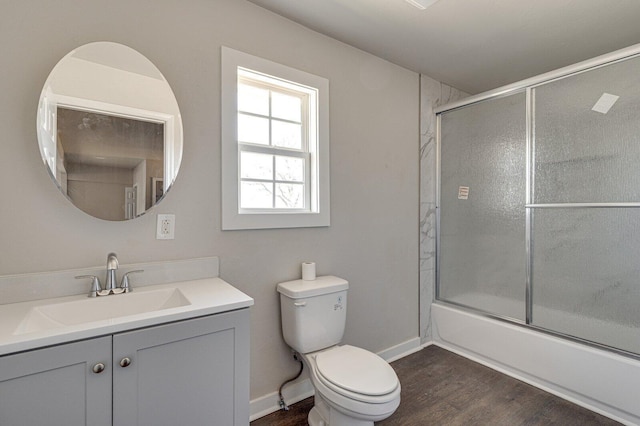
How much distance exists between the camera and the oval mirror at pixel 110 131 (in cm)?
130

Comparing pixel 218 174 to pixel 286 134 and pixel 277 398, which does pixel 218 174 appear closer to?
pixel 286 134

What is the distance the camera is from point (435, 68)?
258 cm

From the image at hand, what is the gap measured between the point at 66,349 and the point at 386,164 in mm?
2130

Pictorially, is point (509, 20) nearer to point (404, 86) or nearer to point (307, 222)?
point (404, 86)

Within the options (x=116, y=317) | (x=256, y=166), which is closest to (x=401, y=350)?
(x=256, y=166)

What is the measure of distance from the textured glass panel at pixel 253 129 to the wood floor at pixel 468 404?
1629mm

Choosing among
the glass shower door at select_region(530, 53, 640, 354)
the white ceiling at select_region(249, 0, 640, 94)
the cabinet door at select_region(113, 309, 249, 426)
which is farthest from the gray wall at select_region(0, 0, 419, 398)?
the glass shower door at select_region(530, 53, 640, 354)

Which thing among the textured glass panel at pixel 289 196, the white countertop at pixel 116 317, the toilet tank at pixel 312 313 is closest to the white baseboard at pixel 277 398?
the toilet tank at pixel 312 313

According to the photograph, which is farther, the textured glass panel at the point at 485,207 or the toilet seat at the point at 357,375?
the textured glass panel at the point at 485,207

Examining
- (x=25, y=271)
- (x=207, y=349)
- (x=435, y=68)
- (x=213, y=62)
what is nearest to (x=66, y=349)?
(x=207, y=349)

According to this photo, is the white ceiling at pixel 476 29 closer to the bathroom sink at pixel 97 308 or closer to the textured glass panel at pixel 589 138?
the textured glass panel at pixel 589 138

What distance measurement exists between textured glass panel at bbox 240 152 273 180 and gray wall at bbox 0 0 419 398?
0.23 metres

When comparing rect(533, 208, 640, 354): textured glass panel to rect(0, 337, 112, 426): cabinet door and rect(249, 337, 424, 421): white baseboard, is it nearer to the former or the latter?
rect(249, 337, 424, 421): white baseboard

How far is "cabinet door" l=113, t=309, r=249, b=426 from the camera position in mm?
1028
